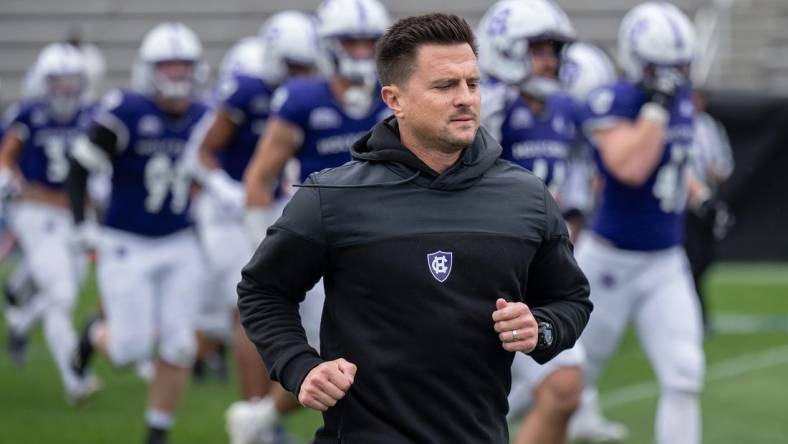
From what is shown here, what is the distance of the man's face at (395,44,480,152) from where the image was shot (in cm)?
361

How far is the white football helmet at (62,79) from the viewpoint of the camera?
32.7ft

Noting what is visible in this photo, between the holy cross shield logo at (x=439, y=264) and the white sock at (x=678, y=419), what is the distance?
2.81 meters

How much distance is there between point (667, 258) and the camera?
21.3 ft

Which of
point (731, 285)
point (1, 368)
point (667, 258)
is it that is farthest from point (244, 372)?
point (731, 285)

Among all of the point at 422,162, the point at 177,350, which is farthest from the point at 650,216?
the point at 422,162

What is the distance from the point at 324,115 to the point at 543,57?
38.8 inches

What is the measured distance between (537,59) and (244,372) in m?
2.32

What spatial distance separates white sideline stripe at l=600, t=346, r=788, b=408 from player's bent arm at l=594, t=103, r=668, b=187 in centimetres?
280

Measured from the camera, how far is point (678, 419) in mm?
6141

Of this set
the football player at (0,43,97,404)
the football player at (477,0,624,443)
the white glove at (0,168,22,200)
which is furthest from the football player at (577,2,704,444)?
the white glove at (0,168,22,200)

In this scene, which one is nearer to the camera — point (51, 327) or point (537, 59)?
point (537, 59)

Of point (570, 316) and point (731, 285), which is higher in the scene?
point (570, 316)

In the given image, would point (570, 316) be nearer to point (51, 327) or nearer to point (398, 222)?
point (398, 222)

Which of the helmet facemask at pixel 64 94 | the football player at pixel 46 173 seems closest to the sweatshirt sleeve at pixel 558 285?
the football player at pixel 46 173
